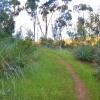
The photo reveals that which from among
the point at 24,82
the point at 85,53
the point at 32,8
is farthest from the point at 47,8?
the point at 24,82

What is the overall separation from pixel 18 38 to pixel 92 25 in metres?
21.2

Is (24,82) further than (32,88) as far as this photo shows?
Yes

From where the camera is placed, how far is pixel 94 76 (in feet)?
34.0

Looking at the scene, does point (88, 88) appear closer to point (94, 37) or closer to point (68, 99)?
point (68, 99)

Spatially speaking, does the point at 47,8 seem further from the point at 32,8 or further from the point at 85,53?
the point at 85,53

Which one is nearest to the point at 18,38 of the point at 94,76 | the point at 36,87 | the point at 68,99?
the point at 36,87

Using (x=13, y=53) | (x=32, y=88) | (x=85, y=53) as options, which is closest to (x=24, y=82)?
(x=32, y=88)

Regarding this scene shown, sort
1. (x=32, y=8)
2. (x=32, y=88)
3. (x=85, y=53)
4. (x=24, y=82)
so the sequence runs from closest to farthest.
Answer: (x=32, y=88) → (x=24, y=82) → (x=85, y=53) → (x=32, y=8)

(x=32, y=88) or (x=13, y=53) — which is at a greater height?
(x=13, y=53)

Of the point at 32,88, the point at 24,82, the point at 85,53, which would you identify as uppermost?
the point at 85,53

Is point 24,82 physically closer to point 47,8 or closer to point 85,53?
point 85,53

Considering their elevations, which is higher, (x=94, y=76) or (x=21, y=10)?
(x=21, y=10)

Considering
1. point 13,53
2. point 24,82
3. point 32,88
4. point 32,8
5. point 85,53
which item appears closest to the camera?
point 13,53

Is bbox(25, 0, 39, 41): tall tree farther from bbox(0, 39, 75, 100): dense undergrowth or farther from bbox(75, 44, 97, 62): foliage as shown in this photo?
bbox(0, 39, 75, 100): dense undergrowth
